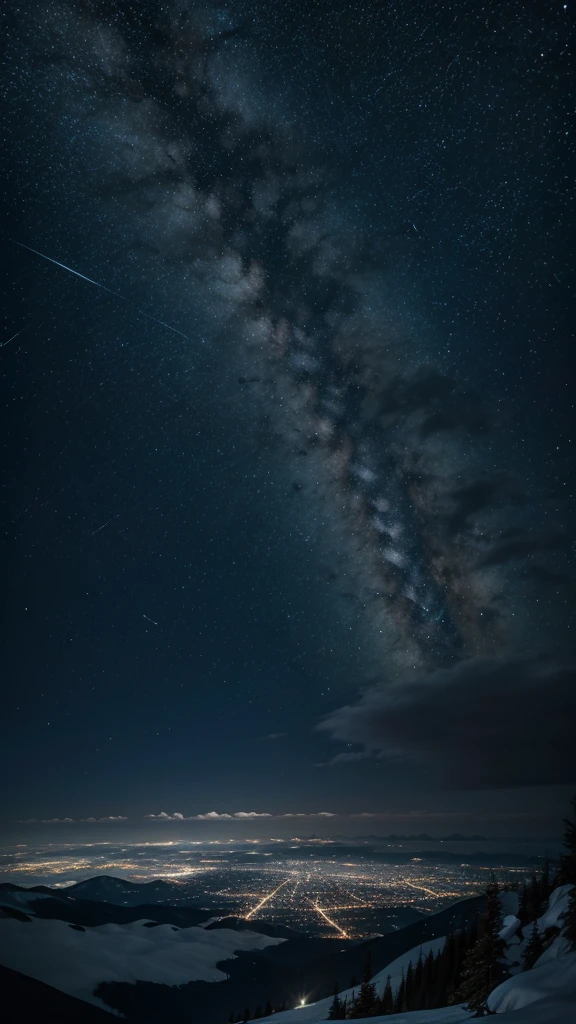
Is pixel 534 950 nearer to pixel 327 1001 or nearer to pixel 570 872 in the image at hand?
pixel 570 872

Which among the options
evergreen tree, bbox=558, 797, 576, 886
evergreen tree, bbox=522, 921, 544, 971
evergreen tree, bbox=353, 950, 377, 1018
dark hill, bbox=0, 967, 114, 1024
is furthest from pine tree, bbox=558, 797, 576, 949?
dark hill, bbox=0, 967, 114, 1024

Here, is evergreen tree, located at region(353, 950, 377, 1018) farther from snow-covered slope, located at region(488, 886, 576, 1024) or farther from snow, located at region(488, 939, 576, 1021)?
snow, located at region(488, 939, 576, 1021)

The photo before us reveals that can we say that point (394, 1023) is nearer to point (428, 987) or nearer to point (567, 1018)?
point (567, 1018)

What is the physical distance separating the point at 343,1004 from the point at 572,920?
68.5 m

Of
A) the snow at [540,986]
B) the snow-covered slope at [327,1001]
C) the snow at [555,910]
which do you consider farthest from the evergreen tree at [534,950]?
the snow-covered slope at [327,1001]


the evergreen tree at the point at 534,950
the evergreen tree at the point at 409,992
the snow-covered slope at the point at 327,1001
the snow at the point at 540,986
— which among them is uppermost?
the snow at the point at 540,986

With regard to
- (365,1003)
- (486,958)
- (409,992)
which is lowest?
(409,992)

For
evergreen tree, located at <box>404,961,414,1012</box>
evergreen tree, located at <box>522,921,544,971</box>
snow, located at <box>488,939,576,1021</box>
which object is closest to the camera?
snow, located at <box>488,939,576,1021</box>

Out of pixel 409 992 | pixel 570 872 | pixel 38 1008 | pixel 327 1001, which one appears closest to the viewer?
pixel 570 872

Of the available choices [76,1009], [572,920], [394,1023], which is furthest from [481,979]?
[76,1009]

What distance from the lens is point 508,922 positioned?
7231 cm

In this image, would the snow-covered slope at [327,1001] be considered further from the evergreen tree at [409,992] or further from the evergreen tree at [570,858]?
the evergreen tree at [570,858]

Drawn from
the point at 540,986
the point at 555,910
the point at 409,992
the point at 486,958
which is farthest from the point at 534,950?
the point at 409,992

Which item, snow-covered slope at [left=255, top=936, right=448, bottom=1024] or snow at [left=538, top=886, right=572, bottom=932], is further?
snow-covered slope at [left=255, top=936, right=448, bottom=1024]
